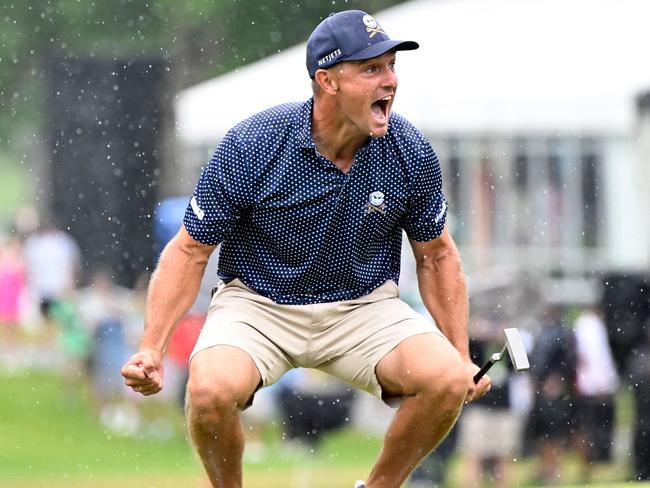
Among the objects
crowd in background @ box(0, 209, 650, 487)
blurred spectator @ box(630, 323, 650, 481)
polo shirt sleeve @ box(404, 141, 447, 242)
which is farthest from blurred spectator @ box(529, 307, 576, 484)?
polo shirt sleeve @ box(404, 141, 447, 242)

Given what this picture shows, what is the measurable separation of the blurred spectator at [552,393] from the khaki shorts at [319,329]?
238 inches

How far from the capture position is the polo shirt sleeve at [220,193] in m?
5.66

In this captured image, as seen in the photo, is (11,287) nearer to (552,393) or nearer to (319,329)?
(552,393)

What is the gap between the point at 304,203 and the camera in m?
5.71

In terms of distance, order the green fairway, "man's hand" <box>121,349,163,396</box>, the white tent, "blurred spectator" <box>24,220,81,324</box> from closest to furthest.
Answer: "man's hand" <box>121,349,163,396</box> → the green fairway → the white tent → "blurred spectator" <box>24,220,81,324</box>

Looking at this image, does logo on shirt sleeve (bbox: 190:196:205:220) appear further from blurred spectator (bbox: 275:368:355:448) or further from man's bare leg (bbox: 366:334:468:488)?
blurred spectator (bbox: 275:368:355:448)

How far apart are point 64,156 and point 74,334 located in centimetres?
187

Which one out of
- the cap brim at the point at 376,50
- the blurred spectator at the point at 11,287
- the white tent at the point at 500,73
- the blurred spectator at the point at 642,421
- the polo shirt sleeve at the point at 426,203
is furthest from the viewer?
the blurred spectator at the point at 11,287

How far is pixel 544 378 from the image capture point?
12.0 metres

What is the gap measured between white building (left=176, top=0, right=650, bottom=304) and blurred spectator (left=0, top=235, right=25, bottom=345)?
12.8 ft

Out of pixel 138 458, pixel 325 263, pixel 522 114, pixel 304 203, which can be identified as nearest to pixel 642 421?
pixel 522 114

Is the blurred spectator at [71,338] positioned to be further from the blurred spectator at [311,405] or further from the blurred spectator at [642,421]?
the blurred spectator at [642,421]

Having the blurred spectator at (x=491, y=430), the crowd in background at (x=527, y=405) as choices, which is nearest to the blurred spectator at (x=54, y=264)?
the crowd in background at (x=527, y=405)

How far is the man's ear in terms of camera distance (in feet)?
18.7
